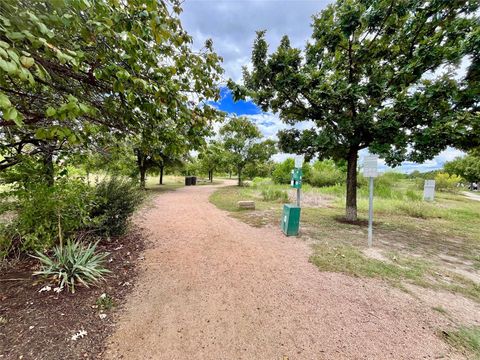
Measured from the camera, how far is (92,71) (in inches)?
75.2

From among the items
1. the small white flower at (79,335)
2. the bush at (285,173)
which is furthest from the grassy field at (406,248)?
the bush at (285,173)

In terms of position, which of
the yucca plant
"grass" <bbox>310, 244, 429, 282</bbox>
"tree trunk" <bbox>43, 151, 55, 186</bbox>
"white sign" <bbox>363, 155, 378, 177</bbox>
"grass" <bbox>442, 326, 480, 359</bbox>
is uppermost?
"white sign" <bbox>363, 155, 378, 177</bbox>

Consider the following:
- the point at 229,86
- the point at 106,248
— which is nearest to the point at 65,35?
the point at 229,86

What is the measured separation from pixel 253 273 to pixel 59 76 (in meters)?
3.47

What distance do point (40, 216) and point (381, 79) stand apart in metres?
7.43

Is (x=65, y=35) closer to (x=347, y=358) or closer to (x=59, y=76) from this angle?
(x=59, y=76)

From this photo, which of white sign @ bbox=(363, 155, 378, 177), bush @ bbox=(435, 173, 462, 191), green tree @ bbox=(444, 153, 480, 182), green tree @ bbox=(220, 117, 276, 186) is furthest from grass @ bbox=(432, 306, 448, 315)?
green tree @ bbox=(444, 153, 480, 182)

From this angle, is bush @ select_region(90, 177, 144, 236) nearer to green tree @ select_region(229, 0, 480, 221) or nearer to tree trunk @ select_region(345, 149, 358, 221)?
green tree @ select_region(229, 0, 480, 221)

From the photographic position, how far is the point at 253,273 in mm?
3377

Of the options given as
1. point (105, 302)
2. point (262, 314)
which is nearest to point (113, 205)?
point (105, 302)

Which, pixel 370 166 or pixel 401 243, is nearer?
pixel 370 166

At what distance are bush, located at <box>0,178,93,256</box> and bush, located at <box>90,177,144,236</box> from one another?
1.60 feet

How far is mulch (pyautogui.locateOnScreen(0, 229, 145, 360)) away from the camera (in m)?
1.82

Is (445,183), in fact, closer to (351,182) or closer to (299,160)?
(351,182)
